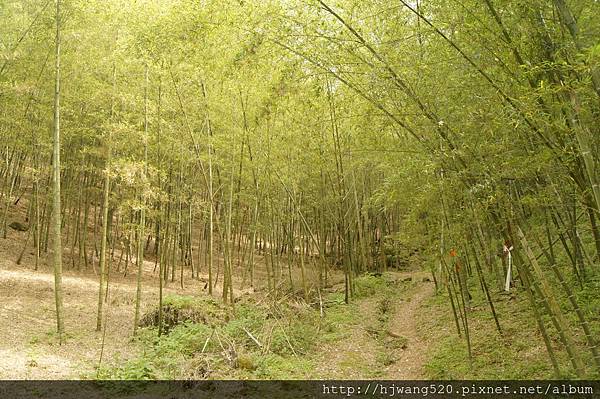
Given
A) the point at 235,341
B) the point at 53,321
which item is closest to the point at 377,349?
the point at 235,341

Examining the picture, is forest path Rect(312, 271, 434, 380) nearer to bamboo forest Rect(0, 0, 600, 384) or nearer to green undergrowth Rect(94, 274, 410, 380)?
bamboo forest Rect(0, 0, 600, 384)

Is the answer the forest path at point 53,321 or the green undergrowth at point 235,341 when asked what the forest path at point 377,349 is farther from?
the forest path at point 53,321

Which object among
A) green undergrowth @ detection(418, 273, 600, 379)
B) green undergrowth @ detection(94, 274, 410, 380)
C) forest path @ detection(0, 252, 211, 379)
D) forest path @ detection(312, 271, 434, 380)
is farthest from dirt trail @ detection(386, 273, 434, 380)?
forest path @ detection(0, 252, 211, 379)

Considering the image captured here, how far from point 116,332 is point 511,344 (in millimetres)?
6978

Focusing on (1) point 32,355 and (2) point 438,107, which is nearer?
(2) point 438,107

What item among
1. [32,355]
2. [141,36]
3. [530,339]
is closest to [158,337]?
[32,355]

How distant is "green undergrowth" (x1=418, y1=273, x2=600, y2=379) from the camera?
4.77 metres

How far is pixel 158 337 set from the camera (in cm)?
745

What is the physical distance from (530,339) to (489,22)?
14.0 ft

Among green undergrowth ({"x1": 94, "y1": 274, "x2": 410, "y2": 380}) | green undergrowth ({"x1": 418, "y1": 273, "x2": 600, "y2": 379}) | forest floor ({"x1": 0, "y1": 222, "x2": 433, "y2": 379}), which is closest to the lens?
green undergrowth ({"x1": 418, "y1": 273, "x2": 600, "y2": 379})

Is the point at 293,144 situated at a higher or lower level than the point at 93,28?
lower

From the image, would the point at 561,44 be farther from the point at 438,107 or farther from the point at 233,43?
the point at 233,43

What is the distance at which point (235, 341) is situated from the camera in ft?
22.0

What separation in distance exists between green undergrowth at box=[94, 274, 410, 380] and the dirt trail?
0.91 metres
